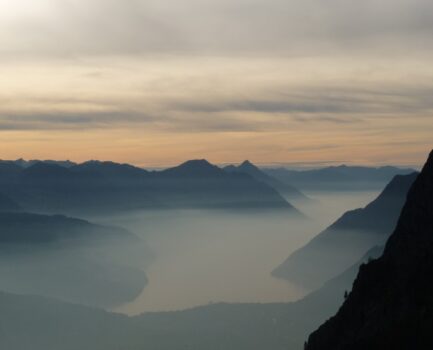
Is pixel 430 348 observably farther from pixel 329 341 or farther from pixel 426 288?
pixel 329 341

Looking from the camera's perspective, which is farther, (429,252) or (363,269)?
(363,269)

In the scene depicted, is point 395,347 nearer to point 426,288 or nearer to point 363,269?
point 426,288

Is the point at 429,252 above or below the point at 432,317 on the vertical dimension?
above

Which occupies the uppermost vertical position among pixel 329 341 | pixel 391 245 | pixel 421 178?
pixel 421 178

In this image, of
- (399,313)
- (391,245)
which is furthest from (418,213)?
(399,313)

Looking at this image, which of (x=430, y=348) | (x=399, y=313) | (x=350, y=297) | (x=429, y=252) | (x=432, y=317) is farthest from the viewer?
(x=350, y=297)

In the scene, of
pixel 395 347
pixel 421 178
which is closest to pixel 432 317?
pixel 395 347

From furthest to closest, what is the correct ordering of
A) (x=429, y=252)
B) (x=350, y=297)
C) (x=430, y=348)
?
(x=350, y=297) < (x=429, y=252) < (x=430, y=348)
